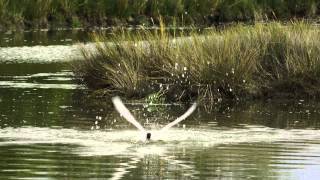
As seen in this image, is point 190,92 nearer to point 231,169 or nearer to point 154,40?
point 154,40

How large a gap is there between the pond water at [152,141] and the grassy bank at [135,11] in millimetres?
21031

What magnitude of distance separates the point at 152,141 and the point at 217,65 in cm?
617

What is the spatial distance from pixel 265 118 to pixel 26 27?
89.4 ft

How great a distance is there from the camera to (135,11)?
49281mm

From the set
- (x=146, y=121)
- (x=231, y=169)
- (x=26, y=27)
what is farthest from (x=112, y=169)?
(x=26, y=27)

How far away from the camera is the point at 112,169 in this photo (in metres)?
13.9

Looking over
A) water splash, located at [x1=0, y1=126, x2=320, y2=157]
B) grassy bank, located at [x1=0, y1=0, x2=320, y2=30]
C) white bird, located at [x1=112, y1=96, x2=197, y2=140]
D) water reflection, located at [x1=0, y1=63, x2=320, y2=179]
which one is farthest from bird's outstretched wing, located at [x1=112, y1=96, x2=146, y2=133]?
grassy bank, located at [x1=0, y1=0, x2=320, y2=30]

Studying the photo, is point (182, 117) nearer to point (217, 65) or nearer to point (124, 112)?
point (124, 112)

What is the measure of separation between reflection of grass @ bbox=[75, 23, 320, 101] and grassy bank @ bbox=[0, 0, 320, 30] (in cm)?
2100

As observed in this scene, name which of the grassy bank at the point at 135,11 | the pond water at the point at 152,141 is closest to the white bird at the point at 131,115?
the pond water at the point at 152,141

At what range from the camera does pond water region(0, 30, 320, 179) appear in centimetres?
1387

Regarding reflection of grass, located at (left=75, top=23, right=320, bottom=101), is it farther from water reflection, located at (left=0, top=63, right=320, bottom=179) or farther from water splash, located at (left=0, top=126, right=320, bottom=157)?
water splash, located at (left=0, top=126, right=320, bottom=157)

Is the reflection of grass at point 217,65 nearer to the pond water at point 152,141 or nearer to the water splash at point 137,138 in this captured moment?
the pond water at point 152,141

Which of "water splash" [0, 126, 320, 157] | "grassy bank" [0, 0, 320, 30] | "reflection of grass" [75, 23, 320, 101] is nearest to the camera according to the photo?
"water splash" [0, 126, 320, 157]
